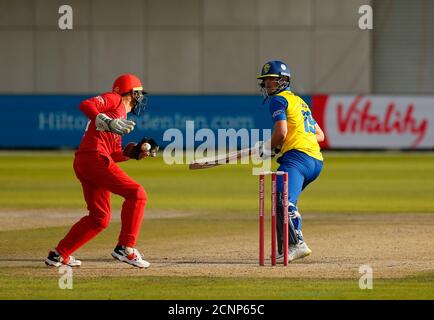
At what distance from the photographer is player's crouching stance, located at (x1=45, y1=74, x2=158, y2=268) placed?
12.3 metres

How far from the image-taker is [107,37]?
1607 inches

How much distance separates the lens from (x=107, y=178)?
12297 millimetres

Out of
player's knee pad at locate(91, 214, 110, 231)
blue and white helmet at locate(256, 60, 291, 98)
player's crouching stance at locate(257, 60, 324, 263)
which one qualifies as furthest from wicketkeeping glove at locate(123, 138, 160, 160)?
blue and white helmet at locate(256, 60, 291, 98)

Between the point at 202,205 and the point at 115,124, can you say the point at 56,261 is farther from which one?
the point at 202,205

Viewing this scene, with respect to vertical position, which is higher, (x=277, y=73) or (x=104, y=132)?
(x=277, y=73)

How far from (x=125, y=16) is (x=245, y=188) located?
1736cm

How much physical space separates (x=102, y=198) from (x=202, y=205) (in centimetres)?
847

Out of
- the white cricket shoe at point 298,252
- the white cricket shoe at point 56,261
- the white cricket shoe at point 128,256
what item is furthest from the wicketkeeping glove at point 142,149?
the white cricket shoe at point 298,252

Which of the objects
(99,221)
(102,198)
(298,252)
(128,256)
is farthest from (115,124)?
(298,252)

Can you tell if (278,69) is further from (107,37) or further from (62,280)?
(107,37)

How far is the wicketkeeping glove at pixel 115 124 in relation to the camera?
11.9 metres

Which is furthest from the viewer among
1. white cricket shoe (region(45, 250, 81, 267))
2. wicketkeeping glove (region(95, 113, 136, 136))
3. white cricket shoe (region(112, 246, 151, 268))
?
white cricket shoe (region(45, 250, 81, 267))

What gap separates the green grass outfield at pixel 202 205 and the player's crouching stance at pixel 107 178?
460 mm

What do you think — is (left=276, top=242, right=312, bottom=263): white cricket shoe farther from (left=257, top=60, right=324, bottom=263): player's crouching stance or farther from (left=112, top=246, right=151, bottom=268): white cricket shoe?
(left=112, top=246, right=151, bottom=268): white cricket shoe
